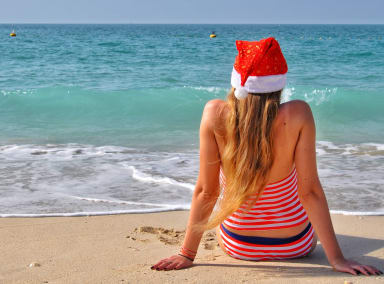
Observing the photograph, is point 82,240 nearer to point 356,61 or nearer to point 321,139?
point 321,139

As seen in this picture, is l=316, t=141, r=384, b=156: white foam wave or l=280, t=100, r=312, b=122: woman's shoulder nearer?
l=280, t=100, r=312, b=122: woman's shoulder

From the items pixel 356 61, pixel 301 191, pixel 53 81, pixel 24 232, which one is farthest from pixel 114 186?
pixel 356 61

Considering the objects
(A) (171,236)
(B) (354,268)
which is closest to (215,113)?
(B) (354,268)

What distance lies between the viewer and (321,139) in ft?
24.7

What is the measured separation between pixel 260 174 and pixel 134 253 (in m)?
1.03

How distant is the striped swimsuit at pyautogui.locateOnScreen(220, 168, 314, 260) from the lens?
251 centimetres

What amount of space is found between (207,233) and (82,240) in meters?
0.83

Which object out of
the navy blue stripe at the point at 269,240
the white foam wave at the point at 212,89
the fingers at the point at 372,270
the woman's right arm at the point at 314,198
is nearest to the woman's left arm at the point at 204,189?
the navy blue stripe at the point at 269,240

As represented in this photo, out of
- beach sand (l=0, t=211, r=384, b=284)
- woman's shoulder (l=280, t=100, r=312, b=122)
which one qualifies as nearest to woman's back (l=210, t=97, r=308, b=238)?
woman's shoulder (l=280, t=100, r=312, b=122)

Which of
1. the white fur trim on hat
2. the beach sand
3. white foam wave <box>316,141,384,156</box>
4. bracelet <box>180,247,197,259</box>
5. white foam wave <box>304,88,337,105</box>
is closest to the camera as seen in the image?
the white fur trim on hat

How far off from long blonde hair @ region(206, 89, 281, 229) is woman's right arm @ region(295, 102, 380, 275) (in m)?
0.15

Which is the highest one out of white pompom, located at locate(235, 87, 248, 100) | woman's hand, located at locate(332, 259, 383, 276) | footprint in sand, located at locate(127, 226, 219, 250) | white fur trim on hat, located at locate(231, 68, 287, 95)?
white fur trim on hat, located at locate(231, 68, 287, 95)

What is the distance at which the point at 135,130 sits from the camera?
8.45 metres

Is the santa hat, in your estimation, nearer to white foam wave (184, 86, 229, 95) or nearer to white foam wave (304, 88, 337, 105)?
white foam wave (304, 88, 337, 105)
